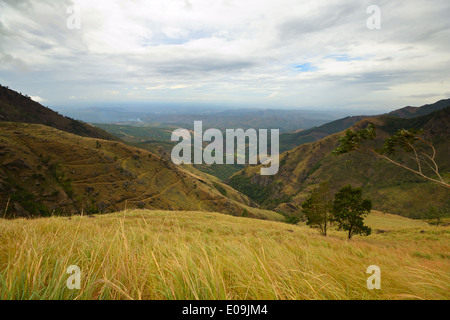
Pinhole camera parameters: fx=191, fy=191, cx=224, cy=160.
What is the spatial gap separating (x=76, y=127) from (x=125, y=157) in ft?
334

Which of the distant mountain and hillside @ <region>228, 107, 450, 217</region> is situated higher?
the distant mountain

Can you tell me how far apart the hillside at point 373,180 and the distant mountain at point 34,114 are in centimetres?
15857

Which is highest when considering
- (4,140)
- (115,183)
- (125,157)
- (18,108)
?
(18,108)

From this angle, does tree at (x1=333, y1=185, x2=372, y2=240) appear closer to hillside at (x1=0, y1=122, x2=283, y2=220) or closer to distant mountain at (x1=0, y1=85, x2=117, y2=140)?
hillside at (x1=0, y1=122, x2=283, y2=220)

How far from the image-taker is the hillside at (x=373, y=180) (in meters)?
107

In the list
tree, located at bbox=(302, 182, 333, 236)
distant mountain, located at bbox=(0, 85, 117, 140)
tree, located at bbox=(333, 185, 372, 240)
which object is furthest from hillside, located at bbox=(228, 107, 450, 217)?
distant mountain, located at bbox=(0, 85, 117, 140)

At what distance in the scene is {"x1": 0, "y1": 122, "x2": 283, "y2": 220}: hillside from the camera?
2111 inches

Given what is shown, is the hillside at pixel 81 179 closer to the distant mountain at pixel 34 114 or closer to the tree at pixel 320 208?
the tree at pixel 320 208

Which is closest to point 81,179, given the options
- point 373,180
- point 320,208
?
point 320,208

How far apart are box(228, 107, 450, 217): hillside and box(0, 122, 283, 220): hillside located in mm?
73276

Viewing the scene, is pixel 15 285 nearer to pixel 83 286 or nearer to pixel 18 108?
pixel 83 286

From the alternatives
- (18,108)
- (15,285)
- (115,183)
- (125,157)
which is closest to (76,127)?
(18,108)

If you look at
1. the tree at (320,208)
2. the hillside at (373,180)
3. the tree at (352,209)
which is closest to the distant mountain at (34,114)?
the hillside at (373,180)
